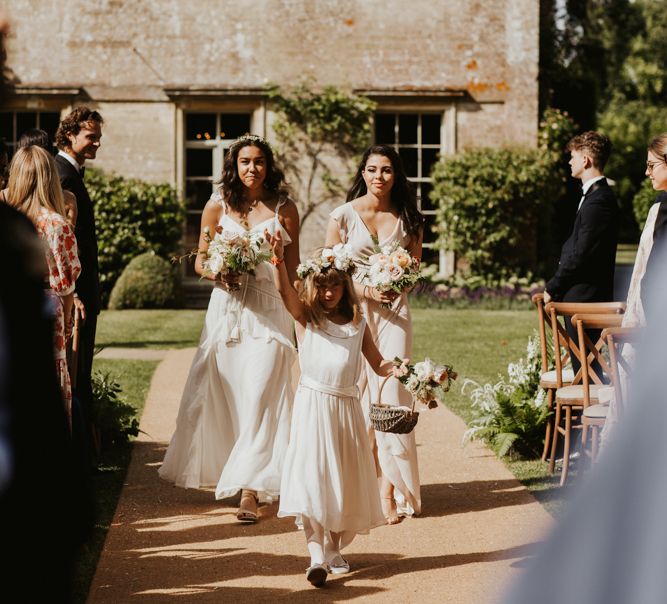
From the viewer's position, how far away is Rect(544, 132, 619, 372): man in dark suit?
6883 mm

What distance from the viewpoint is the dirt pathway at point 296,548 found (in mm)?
4465

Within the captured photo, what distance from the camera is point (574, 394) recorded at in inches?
246

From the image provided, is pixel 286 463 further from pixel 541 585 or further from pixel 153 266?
pixel 153 266

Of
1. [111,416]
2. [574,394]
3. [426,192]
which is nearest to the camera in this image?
→ [574,394]

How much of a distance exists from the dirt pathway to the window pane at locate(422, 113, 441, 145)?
12219mm

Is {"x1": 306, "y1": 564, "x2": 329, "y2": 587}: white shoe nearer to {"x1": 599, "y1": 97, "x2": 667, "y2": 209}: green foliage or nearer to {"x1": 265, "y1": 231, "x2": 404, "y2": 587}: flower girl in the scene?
{"x1": 265, "y1": 231, "x2": 404, "y2": 587}: flower girl

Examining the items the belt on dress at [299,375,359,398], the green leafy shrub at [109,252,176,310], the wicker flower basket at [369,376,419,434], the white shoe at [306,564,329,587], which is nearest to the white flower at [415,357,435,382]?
the wicker flower basket at [369,376,419,434]

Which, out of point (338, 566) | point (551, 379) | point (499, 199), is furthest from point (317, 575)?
point (499, 199)

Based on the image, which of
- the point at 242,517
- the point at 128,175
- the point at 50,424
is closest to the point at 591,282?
the point at 242,517

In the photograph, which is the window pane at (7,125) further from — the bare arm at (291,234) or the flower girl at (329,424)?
the flower girl at (329,424)

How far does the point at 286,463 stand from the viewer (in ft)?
15.6

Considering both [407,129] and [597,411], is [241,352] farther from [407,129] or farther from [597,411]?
[407,129]

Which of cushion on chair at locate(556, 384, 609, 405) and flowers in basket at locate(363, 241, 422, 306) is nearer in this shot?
flowers in basket at locate(363, 241, 422, 306)

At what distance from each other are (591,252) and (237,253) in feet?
7.95
